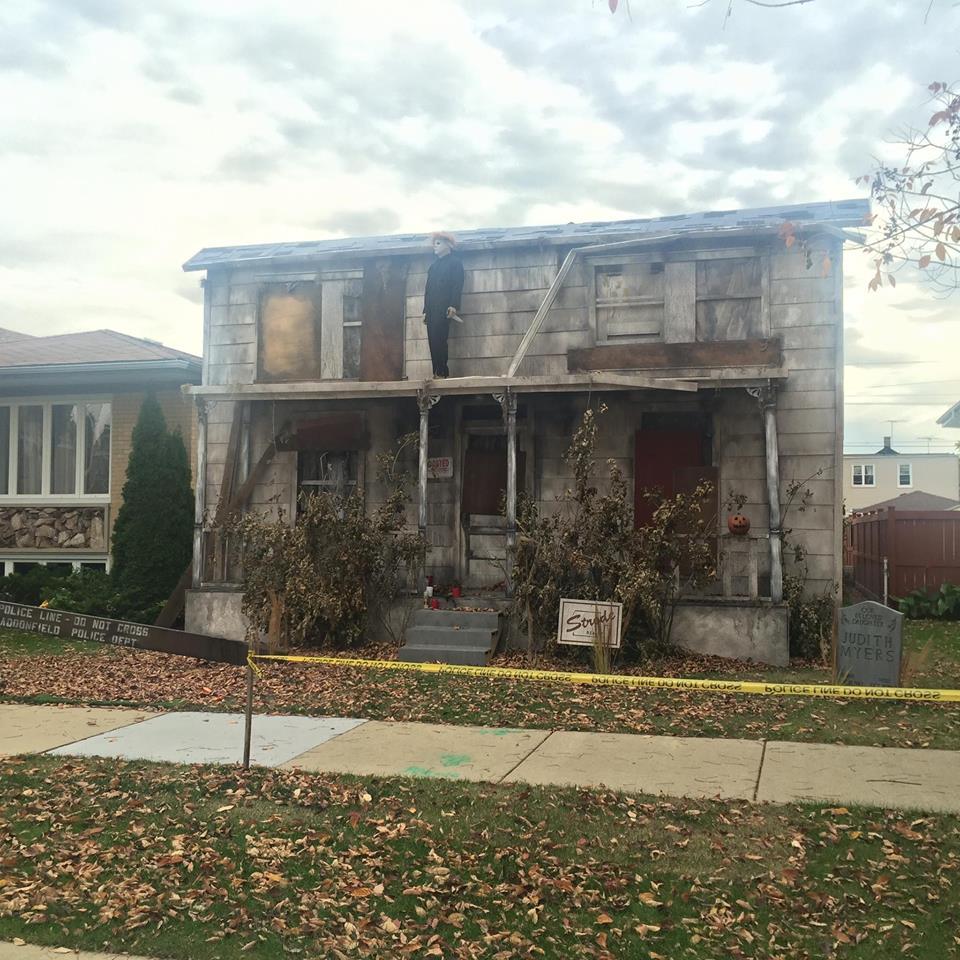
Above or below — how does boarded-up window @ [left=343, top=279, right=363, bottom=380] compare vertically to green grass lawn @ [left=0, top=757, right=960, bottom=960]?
above

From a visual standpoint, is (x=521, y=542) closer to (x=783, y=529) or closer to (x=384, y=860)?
(x=783, y=529)

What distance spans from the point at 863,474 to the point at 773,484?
178 ft

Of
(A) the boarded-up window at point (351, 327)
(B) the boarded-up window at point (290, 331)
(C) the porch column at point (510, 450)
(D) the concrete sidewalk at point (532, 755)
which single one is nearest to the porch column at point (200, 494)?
(B) the boarded-up window at point (290, 331)

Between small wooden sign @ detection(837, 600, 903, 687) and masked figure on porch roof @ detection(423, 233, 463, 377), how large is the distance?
653cm

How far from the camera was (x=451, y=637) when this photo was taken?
1224cm

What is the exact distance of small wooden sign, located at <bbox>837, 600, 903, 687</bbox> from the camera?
9.42 metres

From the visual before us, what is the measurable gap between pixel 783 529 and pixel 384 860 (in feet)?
30.0

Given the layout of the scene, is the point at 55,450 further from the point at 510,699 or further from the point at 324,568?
the point at 510,699

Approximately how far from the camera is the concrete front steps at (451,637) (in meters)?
11.9

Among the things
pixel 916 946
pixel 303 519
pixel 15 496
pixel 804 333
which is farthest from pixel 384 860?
pixel 15 496

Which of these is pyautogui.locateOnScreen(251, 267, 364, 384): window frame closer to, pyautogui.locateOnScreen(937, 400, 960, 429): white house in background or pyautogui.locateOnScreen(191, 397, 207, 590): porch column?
pyautogui.locateOnScreen(191, 397, 207, 590): porch column

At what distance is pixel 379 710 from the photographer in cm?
894

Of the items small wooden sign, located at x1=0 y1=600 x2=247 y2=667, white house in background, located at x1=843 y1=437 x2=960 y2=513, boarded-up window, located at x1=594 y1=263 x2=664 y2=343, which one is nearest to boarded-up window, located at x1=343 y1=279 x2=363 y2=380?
boarded-up window, located at x1=594 y1=263 x2=664 y2=343

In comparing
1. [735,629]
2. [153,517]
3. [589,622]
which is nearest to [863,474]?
[735,629]
